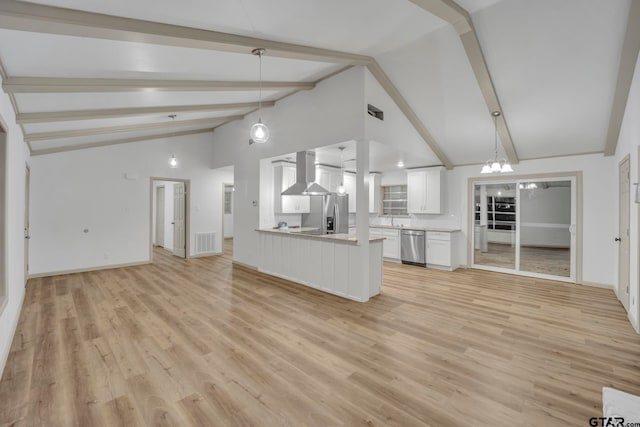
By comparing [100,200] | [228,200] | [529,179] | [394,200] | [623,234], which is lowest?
[623,234]

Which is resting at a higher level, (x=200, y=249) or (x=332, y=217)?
(x=332, y=217)

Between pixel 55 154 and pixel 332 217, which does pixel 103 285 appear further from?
pixel 332 217

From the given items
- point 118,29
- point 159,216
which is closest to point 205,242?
point 159,216

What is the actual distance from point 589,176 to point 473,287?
2910mm

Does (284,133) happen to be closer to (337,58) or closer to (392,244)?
(337,58)

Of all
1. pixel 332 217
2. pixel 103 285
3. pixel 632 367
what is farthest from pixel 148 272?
pixel 632 367

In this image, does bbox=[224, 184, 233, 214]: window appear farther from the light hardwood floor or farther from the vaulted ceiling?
the light hardwood floor

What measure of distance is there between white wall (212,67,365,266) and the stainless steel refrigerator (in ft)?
3.81

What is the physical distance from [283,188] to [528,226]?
5289 mm

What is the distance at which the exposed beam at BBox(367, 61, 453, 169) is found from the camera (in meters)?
4.25

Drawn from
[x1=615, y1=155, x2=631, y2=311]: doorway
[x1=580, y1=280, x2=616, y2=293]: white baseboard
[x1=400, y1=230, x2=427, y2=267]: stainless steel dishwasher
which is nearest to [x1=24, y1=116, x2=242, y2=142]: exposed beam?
[x1=400, y1=230, x2=427, y2=267]: stainless steel dishwasher

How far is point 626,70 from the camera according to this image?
331 centimetres

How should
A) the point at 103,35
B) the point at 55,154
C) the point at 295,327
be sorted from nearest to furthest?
the point at 103,35
the point at 295,327
the point at 55,154

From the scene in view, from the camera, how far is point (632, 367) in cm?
252
